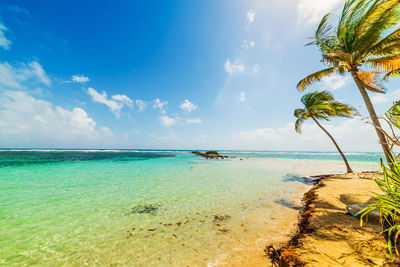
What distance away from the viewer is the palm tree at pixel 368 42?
6.32m

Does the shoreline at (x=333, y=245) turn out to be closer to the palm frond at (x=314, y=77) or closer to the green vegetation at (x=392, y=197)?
the green vegetation at (x=392, y=197)

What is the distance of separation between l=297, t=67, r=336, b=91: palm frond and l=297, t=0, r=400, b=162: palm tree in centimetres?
67

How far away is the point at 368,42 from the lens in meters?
6.96

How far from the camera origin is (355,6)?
6.97 metres

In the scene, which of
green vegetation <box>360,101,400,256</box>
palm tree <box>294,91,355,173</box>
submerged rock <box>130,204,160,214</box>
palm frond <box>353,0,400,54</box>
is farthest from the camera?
palm tree <box>294,91,355,173</box>

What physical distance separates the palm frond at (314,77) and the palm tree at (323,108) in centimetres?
329

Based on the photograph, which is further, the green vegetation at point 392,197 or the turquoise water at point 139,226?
the turquoise water at point 139,226

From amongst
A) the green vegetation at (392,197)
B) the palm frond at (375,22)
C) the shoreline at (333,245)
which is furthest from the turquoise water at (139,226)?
the palm frond at (375,22)

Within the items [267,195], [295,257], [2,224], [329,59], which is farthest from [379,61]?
[2,224]

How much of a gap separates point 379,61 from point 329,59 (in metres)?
2.32

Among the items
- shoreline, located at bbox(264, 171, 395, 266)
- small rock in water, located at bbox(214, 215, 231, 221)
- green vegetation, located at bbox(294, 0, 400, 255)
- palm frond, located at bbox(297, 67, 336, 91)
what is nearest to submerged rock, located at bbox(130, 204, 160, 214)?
small rock in water, located at bbox(214, 215, 231, 221)

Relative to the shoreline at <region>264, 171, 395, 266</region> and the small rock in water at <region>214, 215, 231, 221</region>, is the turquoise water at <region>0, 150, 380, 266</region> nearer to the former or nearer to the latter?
the small rock in water at <region>214, 215, 231, 221</region>

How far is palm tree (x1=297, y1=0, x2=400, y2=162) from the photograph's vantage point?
632 centimetres

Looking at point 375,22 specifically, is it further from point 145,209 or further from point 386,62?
point 145,209
